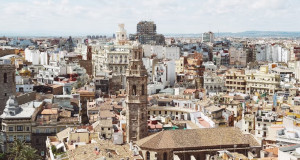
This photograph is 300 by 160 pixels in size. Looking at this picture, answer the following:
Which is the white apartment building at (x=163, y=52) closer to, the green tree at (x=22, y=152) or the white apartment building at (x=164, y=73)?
the white apartment building at (x=164, y=73)

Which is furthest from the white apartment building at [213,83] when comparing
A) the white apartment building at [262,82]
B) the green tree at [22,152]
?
the green tree at [22,152]

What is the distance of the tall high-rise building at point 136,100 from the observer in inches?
1804

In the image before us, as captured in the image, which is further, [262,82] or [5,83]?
[262,82]

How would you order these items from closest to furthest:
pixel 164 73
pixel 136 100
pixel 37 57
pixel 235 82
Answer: pixel 136 100
pixel 235 82
pixel 164 73
pixel 37 57

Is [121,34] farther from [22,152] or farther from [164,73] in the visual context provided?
[22,152]

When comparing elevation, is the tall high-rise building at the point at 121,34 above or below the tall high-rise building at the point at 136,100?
above

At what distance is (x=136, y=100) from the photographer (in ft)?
150

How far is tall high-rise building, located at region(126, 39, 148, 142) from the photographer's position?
150 ft

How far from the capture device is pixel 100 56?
11806 cm

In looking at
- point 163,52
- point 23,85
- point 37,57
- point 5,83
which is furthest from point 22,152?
point 163,52

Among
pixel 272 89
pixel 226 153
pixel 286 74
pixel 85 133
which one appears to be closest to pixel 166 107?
pixel 85 133

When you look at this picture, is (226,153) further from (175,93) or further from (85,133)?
(175,93)

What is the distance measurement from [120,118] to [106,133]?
26.0 feet

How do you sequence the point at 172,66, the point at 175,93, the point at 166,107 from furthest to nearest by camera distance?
the point at 172,66 → the point at 175,93 → the point at 166,107
